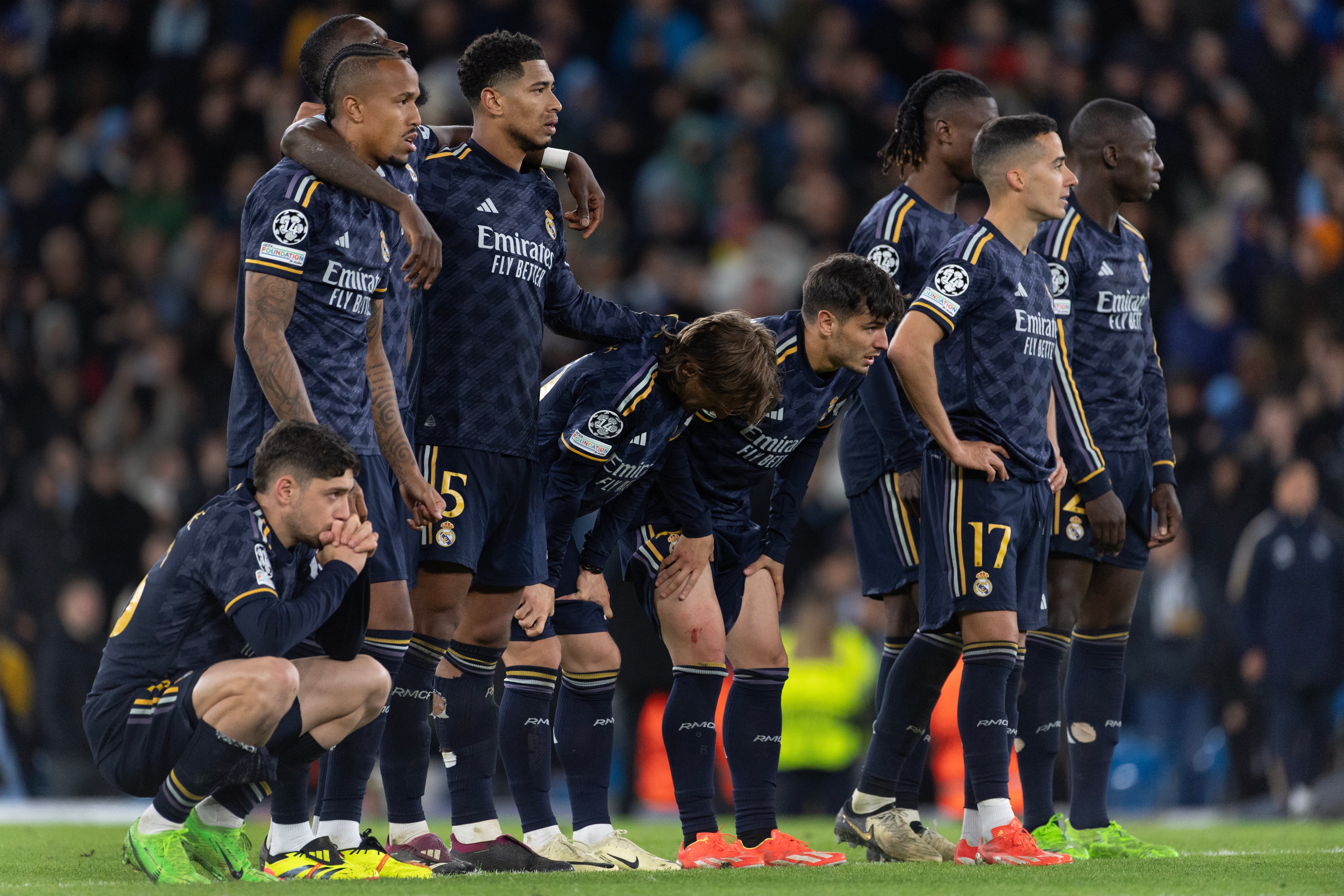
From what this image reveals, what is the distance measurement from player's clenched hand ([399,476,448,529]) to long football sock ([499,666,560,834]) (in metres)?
0.79

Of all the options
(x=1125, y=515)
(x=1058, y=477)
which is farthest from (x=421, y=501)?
(x=1125, y=515)

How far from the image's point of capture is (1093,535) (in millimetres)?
5965

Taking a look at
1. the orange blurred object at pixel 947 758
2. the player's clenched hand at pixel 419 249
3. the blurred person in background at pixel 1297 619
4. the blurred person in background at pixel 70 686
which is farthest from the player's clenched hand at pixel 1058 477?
the blurred person in background at pixel 70 686

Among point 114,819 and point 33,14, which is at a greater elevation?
point 33,14

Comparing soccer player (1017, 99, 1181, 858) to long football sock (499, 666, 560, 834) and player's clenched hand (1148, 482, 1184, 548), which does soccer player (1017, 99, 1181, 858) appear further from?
long football sock (499, 666, 560, 834)

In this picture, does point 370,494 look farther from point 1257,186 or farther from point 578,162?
point 1257,186

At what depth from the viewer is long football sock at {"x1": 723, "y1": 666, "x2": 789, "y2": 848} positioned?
17.7 feet

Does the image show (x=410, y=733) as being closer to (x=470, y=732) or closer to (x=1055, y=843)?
(x=470, y=732)

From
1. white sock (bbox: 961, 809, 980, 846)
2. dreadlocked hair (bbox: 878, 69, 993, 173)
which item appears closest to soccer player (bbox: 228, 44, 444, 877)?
white sock (bbox: 961, 809, 980, 846)

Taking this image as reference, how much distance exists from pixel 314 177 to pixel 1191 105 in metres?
9.60

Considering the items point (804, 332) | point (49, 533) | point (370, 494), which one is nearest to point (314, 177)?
point (370, 494)

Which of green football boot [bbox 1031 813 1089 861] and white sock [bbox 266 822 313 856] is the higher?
green football boot [bbox 1031 813 1089 861]

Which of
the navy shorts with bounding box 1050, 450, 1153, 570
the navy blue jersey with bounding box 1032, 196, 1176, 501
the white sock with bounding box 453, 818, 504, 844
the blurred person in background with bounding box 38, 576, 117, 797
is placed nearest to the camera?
the white sock with bounding box 453, 818, 504, 844

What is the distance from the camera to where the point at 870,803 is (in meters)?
5.65
